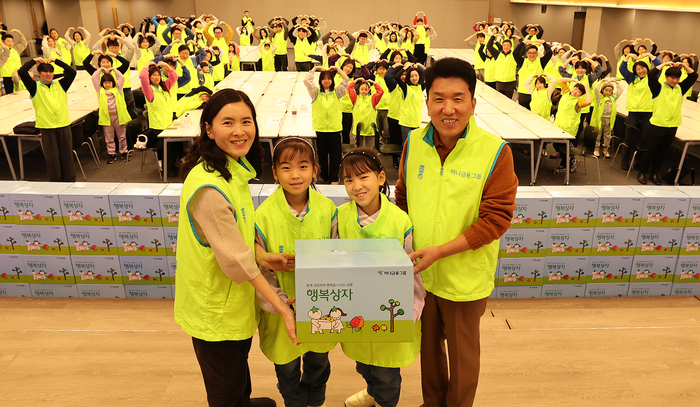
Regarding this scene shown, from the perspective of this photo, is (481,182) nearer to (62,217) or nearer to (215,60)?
(62,217)

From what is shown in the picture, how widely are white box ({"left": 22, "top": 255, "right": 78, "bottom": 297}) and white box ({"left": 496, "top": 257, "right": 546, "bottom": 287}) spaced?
325 centimetres

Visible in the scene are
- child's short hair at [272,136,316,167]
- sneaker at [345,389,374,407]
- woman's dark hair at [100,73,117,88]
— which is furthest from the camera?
woman's dark hair at [100,73,117,88]

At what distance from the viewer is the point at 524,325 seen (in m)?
3.62

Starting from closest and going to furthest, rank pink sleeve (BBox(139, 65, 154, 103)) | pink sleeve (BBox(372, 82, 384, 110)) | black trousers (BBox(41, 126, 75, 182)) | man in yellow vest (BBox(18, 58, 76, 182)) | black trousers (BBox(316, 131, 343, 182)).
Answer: man in yellow vest (BBox(18, 58, 76, 182)) < black trousers (BBox(41, 126, 75, 182)) < black trousers (BBox(316, 131, 343, 182)) < pink sleeve (BBox(139, 65, 154, 103)) < pink sleeve (BBox(372, 82, 384, 110))

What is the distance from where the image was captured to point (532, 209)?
3793 mm

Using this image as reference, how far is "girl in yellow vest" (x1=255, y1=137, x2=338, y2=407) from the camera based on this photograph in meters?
2.14

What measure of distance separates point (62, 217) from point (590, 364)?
12.1 ft

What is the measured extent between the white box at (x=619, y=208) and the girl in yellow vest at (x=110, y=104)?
276 inches

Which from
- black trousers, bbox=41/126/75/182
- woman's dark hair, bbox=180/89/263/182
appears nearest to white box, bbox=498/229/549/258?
woman's dark hair, bbox=180/89/263/182

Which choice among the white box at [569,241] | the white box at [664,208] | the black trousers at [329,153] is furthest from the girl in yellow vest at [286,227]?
the black trousers at [329,153]

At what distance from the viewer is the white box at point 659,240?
3.89 metres

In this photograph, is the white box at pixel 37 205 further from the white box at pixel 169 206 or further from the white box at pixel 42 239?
the white box at pixel 169 206

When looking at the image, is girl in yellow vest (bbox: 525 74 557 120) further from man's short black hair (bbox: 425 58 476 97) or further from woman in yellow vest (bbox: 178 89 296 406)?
woman in yellow vest (bbox: 178 89 296 406)

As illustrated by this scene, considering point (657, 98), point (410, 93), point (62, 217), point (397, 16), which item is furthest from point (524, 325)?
point (397, 16)
